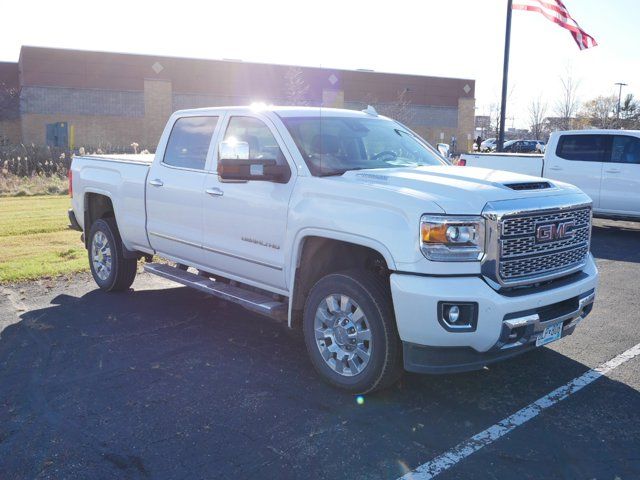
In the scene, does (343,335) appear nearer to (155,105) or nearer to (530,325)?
(530,325)

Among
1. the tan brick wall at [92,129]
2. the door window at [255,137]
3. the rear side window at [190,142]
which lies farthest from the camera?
the tan brick wall at [92,129]

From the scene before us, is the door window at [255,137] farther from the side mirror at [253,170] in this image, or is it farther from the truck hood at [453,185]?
the truck hood at [453,185]

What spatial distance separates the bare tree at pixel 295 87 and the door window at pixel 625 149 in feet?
102

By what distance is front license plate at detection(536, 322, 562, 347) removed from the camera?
174 inches

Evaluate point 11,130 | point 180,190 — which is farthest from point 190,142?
point 11,130

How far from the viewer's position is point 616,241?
39.2 feet

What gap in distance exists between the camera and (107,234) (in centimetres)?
753

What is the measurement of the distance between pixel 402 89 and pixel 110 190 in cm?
5052

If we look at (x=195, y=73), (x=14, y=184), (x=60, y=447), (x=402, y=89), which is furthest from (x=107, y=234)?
(x=402, y=89)

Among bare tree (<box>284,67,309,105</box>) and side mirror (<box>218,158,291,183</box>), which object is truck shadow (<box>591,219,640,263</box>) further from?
bare tree (<box>284,67,309,105</box>)

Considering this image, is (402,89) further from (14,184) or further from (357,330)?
(357,330)

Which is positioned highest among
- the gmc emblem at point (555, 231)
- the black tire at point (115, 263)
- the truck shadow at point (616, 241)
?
the gmc emblem at point (555, 231)

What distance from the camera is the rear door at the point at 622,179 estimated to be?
488 inches

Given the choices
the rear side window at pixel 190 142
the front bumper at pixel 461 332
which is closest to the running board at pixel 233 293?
the rear side window at pixel 190 142
